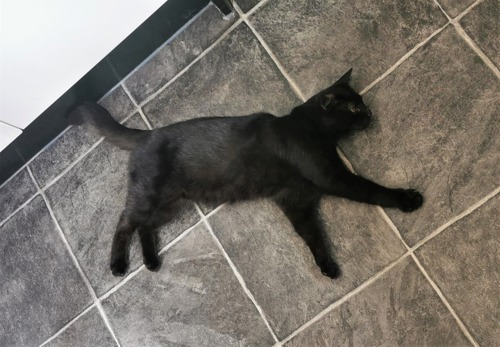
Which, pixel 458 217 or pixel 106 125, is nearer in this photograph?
pixel 458 217

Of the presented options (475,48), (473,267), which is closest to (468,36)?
(475,48)

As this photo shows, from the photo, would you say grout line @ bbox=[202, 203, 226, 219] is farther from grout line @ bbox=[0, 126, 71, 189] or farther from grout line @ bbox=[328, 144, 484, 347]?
grout line @ bbox=[0, 126, 71, 189]

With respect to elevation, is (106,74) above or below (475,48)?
above

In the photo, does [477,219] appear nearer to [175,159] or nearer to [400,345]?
[400,345]

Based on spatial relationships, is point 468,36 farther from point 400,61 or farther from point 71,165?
point 71,165

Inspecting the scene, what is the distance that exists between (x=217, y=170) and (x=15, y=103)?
726 mm

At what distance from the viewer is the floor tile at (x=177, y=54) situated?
170 centimetres

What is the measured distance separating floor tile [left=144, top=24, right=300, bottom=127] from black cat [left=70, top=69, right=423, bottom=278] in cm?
13

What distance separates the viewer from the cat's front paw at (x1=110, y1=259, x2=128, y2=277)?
1650mm

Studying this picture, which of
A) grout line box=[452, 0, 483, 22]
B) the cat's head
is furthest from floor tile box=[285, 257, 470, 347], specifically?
grout line box=[452, 0, 483, 22]

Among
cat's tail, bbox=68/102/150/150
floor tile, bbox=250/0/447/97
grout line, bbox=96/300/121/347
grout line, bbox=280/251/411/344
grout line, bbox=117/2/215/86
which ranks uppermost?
grout line, bbox=117/2/215/86

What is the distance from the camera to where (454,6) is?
1464mm

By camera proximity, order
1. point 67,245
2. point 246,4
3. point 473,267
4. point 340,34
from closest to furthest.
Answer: point 473,267, point 340,34, point 246,4, point 67,245

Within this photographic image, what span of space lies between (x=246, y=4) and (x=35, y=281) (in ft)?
4.56
